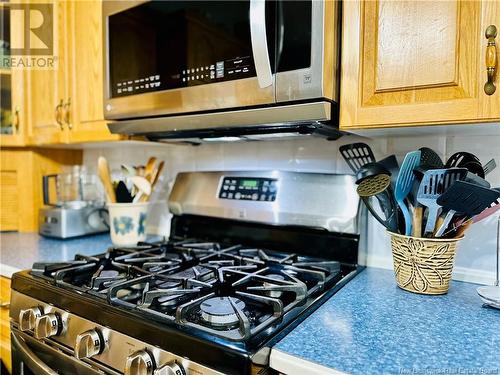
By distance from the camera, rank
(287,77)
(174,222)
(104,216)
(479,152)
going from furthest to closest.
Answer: (104,216), (174,222), (479,152), (287,77)

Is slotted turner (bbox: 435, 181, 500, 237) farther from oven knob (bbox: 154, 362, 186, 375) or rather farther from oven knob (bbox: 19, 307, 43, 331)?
oven knob (bbox: 19, 307, 43, 331)

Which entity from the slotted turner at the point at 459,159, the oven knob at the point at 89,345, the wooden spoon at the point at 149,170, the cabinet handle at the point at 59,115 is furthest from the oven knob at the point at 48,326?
the slotted turner at the point at 459,159

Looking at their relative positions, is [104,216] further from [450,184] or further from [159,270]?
[450,184]

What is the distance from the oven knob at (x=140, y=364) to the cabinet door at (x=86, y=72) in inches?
32.4

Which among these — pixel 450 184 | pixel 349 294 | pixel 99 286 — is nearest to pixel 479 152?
pixel 450 184

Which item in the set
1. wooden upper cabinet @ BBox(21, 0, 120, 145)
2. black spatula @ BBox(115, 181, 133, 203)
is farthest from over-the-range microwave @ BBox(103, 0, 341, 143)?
black spatula @ BBox(115, 181, 133, 203)

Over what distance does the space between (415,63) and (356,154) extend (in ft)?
1.10

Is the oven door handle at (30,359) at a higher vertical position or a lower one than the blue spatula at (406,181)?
lower

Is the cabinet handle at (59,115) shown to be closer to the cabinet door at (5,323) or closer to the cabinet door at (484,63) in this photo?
the cabinet door at (5,323)

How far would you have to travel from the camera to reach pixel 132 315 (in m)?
0.68

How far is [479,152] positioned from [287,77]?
21.5 inches

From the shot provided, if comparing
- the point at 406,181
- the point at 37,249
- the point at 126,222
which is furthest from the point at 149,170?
the point at 406,181

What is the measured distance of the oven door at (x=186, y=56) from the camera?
2.72 feet

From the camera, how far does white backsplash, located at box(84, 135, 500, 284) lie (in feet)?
3.02
